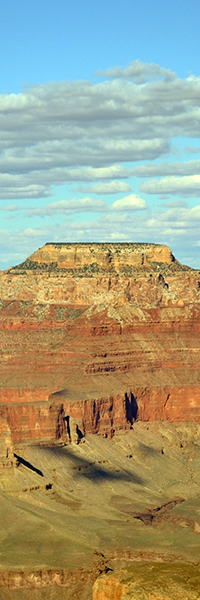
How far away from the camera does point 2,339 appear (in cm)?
19225

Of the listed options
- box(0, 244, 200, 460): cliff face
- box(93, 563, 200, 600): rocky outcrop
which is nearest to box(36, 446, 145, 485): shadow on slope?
box(0, 244, 200, 460): cliff face

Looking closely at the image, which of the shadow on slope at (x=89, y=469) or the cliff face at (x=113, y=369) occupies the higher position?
the cliff face at (x=113, y=369)

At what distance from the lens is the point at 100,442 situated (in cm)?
14462

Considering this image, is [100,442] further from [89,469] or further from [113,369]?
[113,369]

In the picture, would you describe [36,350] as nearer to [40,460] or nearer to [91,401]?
[91,401]

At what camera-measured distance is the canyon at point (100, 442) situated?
9912cm

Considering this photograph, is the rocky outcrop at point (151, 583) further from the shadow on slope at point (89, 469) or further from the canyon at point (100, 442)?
the shadow on slope at point (89, 469)

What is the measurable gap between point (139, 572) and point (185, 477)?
272 feet

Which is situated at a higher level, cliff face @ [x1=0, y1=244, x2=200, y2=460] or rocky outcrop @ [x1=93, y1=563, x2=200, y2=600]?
cliff face @ [x1=0, y1=244, x2=200, y2=460]

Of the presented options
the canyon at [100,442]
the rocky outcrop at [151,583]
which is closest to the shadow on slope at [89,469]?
the canyon at [100,442]

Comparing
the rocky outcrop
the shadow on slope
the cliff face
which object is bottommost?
the rocky outcrop

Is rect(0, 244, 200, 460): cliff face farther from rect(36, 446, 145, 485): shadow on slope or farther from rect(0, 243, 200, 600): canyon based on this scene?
rect(36, 446, 145, 485): shadow on slope

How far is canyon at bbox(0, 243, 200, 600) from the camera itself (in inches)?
3903

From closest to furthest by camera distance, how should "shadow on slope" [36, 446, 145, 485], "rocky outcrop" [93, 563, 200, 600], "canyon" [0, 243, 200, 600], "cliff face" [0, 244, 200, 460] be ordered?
1. "rocky outcrop" [93, 563, 200, 600]
2. "canyon" [0, 243, 200, 600]
3. "shadow on slope" [36, 446, 145, 485]
4. "cliff face" [0, 244, 200, 460]
